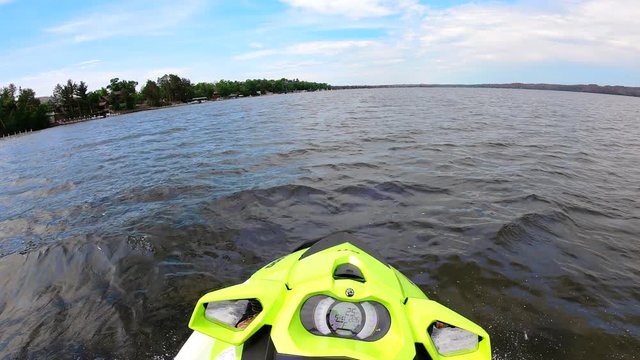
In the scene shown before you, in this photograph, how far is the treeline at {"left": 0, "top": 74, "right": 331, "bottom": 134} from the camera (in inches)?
3009

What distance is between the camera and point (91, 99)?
99.9 metres

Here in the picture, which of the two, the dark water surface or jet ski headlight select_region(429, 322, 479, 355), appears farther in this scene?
the dark water surface

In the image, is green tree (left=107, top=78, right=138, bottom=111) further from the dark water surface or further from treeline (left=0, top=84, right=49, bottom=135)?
the dark water surface

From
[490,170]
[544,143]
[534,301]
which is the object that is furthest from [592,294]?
[544,143]

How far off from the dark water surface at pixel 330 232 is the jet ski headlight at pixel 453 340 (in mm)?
2507

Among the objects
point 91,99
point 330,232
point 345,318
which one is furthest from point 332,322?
point 91,99

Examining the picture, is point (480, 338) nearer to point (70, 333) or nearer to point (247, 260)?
point (247, 260)

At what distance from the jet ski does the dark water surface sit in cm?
245

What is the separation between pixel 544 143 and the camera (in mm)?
17422

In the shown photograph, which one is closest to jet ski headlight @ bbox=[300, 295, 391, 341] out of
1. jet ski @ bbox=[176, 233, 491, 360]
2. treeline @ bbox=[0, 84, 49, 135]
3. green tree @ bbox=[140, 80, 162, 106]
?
jet ski @ bbox=[176, 233, 491, 360]

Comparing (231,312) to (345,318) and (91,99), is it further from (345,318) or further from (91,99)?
(91,99)

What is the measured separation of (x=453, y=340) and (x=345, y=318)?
70 centimetres

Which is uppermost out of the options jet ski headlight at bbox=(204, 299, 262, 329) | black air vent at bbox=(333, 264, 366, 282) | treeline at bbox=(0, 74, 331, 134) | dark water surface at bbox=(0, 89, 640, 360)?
treeline at bbox=(0, 74, 331, 134)

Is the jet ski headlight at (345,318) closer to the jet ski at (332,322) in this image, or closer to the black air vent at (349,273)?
the jet ski at (332,322)
